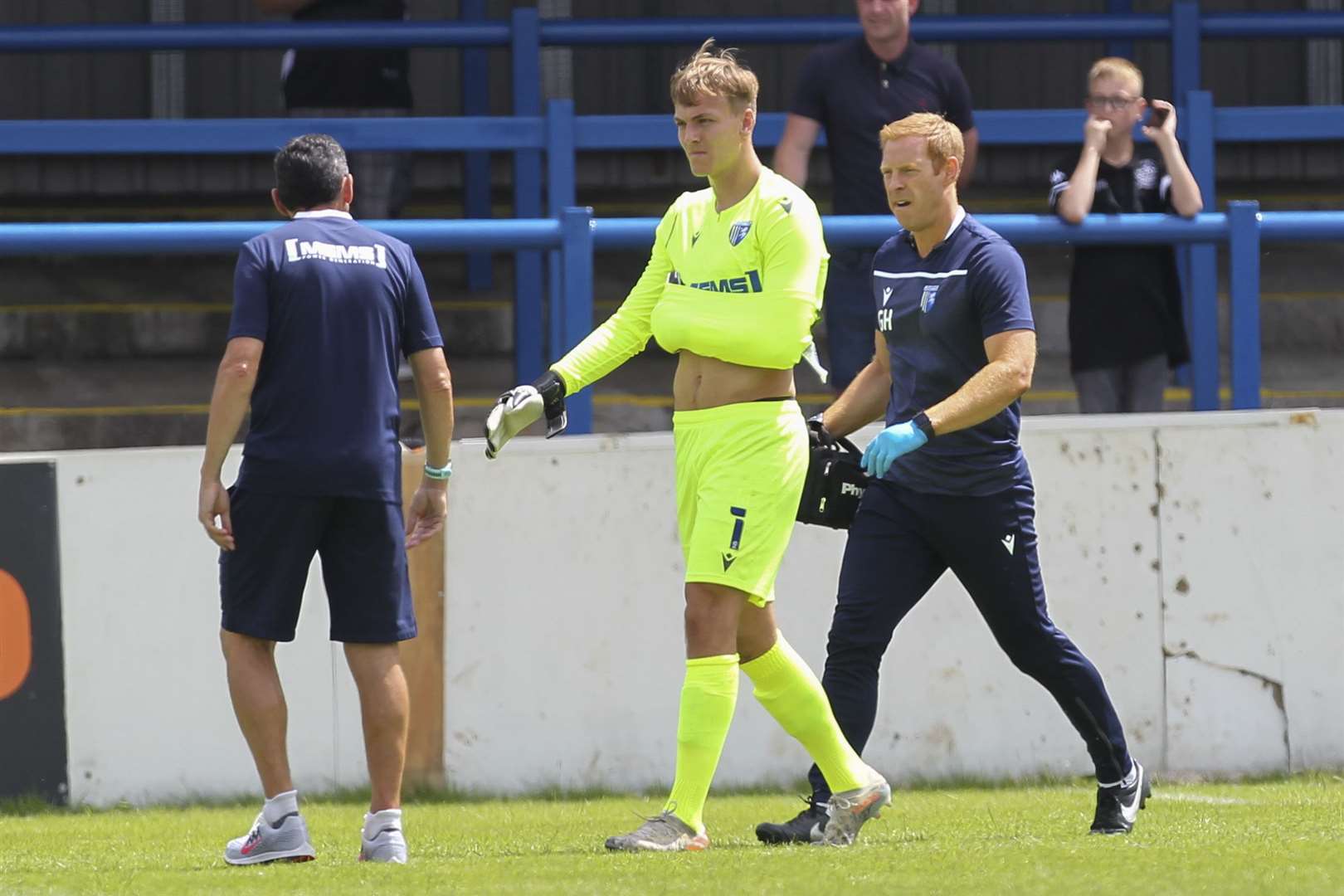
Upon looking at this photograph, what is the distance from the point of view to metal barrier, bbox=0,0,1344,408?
756 centimetres

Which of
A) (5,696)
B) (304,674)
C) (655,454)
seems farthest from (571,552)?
(5,696)

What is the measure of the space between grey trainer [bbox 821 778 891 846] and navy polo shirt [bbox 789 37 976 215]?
2.84 m

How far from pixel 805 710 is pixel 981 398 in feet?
2.86

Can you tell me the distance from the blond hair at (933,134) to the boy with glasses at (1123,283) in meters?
2.09

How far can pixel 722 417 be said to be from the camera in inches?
200

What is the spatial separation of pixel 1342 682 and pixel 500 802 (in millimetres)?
2793

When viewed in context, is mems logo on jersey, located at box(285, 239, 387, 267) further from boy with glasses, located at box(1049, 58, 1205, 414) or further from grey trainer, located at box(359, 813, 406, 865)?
boy with glasses, located at box(1049, 58, 1205, 414)

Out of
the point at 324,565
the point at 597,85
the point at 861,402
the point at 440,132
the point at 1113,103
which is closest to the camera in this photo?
the point at 324,565

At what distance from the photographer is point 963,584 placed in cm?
531

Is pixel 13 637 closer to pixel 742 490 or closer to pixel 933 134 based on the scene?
pixel 742 490

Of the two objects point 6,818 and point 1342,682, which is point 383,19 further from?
point 1342,682

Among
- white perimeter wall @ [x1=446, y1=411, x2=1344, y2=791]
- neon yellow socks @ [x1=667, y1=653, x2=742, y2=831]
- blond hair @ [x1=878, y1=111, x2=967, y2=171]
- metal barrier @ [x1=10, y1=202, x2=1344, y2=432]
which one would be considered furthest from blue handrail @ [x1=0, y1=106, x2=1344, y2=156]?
neon yellow socks @ [x1=667, y1=653, x2=742, y2=831]

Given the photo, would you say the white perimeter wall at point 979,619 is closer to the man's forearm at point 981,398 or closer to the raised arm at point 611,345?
the raised arm at point 611,345

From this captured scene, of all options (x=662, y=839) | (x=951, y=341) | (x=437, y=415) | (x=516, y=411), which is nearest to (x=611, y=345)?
(x=516, y=411)
